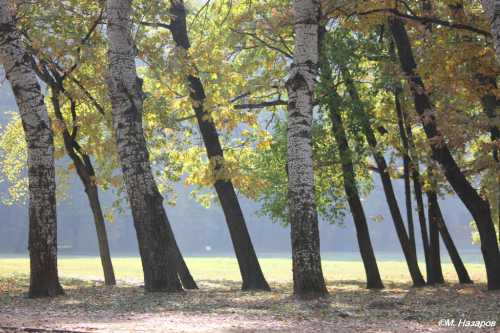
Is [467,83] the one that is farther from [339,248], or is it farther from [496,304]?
[339,248]

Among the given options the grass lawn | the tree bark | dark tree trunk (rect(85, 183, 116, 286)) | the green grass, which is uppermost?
the tree bark

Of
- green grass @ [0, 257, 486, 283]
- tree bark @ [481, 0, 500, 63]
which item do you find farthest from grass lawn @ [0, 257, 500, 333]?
green grass @ [0, 257, 486, 283]

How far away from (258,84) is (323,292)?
11.4 m

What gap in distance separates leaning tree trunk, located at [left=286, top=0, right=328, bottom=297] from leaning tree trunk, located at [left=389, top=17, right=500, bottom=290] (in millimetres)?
4437

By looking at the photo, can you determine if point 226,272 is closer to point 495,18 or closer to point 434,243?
point 434,243

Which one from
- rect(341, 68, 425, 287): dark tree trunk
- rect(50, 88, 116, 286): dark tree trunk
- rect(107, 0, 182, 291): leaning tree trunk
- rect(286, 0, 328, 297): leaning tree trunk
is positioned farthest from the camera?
rect(341, 68, 425, 287): dark tree trunk

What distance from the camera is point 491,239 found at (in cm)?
1510

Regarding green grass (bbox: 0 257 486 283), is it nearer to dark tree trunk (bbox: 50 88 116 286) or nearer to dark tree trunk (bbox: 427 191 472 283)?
dark tree trunk (bbox: 50 88 116 286)

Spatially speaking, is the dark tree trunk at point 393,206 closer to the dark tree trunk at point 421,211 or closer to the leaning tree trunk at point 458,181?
the dark tree trunk at point 421,211

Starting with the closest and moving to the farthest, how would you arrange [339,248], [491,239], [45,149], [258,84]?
[45,149] → [491,239] → [258,84] → [339,248]

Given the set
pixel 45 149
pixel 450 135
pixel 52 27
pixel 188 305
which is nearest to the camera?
pixel 188 305

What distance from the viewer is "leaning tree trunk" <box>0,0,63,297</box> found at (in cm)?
1141

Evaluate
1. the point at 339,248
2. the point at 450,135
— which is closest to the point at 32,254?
the point at 450,135

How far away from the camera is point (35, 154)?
11422mm
